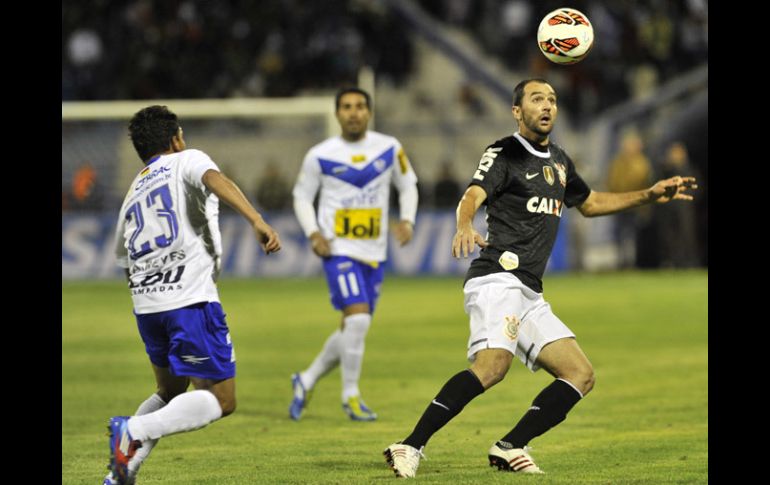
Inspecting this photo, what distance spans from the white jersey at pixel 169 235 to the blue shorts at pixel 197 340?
54mm

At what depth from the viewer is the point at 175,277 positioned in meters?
6.91

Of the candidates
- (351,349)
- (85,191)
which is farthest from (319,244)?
(85,191)

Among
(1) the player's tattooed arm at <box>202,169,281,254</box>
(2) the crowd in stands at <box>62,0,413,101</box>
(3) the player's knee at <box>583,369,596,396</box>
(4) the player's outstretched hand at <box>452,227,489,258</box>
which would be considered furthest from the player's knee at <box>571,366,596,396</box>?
(2) the crowd in stands at <box>62,0,413,101</box>

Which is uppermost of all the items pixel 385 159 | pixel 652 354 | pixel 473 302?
pixel 385 159

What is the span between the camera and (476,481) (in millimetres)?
7172

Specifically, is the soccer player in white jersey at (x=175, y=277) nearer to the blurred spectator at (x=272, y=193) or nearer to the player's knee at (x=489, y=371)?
the player's knee at (x=489, y=371)

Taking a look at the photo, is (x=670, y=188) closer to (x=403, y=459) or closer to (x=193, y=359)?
(x=403, y=459)

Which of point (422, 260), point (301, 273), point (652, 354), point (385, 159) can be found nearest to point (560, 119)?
point (422, 260)

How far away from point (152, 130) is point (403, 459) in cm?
223

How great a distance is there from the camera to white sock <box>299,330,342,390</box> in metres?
10.5

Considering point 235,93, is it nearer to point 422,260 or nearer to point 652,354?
point 422,260

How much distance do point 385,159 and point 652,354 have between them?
182 inches

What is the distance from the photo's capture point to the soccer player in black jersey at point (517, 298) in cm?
734

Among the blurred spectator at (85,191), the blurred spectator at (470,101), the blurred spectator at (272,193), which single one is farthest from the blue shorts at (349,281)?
the blurred spectator at (470,101)
